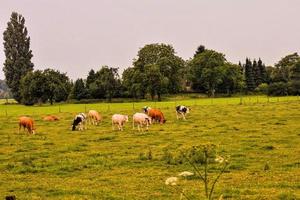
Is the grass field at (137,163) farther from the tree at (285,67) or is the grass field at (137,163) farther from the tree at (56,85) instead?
the tree at (285,67)

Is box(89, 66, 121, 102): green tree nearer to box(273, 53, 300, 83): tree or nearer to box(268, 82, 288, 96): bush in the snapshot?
box(268, 82, 288, 96): bush

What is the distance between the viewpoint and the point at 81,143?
27.1 metres

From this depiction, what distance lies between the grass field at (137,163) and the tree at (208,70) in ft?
Result: 267

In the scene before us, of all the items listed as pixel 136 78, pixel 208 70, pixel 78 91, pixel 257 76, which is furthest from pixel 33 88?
pixel 257 76

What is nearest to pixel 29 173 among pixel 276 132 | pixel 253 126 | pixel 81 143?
pixel 81 143

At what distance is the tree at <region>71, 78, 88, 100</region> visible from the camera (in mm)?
108812

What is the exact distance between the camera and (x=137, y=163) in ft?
64.8

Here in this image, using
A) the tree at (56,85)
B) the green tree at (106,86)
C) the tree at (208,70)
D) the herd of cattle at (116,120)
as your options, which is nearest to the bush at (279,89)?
the tree at (208,70)

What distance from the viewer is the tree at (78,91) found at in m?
109

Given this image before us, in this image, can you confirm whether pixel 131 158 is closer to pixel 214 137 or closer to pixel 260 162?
pixel 260 162

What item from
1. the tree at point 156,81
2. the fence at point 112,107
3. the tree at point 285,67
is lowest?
the fence at point 112,107

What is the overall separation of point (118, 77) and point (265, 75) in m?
54.2

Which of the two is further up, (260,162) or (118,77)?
(118,77)

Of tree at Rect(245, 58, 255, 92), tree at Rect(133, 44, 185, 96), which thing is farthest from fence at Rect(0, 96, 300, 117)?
tree at Rect(245, 58, 255, 92)
